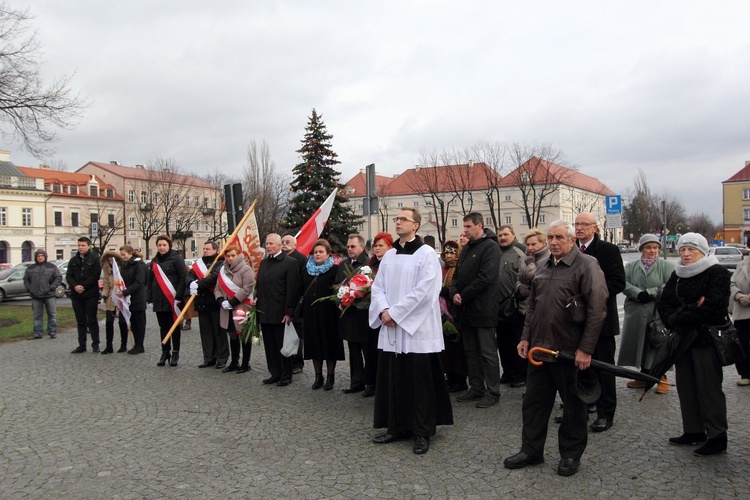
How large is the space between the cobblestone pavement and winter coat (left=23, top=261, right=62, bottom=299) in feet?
19.5

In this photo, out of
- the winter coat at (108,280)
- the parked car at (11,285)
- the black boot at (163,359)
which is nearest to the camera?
the black boot at (163,359)

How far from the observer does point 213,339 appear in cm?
956

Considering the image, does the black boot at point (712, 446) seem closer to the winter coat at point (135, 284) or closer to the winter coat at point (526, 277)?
the winter coat at point (526, 277)

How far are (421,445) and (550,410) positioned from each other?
1172 millimetres

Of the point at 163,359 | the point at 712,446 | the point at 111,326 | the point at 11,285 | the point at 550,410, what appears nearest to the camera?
the point at 550,410

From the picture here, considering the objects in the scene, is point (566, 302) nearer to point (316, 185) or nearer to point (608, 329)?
point (608, 329)

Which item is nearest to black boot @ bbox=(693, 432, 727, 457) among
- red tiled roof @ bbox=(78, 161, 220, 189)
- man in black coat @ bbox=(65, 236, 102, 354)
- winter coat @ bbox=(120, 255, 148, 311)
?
winter coat @ bbox=(120, 255, 148, 311)

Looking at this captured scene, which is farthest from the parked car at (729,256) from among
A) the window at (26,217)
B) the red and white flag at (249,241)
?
the window at (26,217)

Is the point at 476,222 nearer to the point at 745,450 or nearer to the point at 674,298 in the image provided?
the point at 674,298

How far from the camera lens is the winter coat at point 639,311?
7094 millimetres

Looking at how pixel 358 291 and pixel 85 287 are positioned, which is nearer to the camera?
pixel 358 291

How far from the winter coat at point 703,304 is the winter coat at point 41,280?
12.6 meters

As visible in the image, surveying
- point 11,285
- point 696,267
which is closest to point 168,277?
point 696,267

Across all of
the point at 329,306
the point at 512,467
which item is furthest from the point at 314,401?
the point at 512,467
